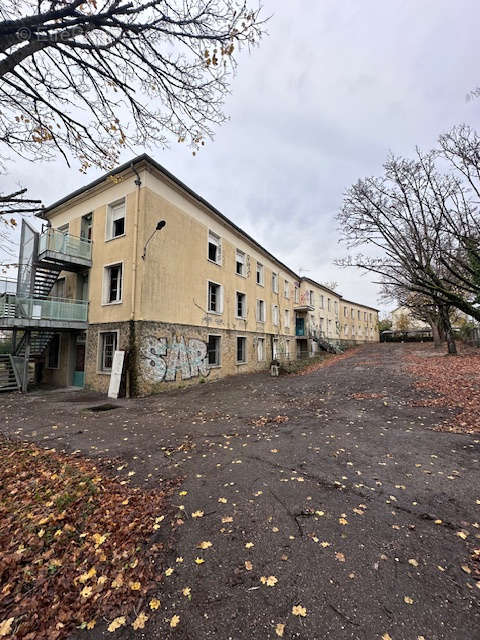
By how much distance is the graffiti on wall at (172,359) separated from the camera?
1166cm

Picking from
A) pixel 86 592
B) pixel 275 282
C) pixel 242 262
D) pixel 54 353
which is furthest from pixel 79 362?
pixel 275 282

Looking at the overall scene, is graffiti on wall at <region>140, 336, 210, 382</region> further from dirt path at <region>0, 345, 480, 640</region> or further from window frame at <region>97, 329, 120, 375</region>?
dirt path at <region>0, 345, 480, 640</region>

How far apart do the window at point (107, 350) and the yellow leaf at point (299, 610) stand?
12262 millimetres

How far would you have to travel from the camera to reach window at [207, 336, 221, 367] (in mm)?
15883

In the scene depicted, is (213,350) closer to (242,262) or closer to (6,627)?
(242,262)

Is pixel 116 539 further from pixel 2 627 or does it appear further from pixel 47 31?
pixel 47 31

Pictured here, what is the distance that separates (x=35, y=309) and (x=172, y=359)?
6.28 meters

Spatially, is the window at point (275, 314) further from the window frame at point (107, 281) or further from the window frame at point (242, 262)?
the window frame at point (107, 281)

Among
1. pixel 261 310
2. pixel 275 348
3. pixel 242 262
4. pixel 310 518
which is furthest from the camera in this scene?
pixel 275 348

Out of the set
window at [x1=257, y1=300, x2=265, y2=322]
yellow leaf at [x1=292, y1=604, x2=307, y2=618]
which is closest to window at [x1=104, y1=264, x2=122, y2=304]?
window at [x1=257, y1=300, x2=265, y2=322]

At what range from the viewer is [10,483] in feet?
13.6

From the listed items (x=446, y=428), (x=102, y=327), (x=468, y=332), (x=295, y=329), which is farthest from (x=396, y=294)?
(x=102, y=327)

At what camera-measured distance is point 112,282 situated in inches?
520

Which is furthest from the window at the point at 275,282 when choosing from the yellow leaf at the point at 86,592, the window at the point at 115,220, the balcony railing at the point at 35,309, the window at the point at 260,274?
the yellow leaf at the point at 86,592
